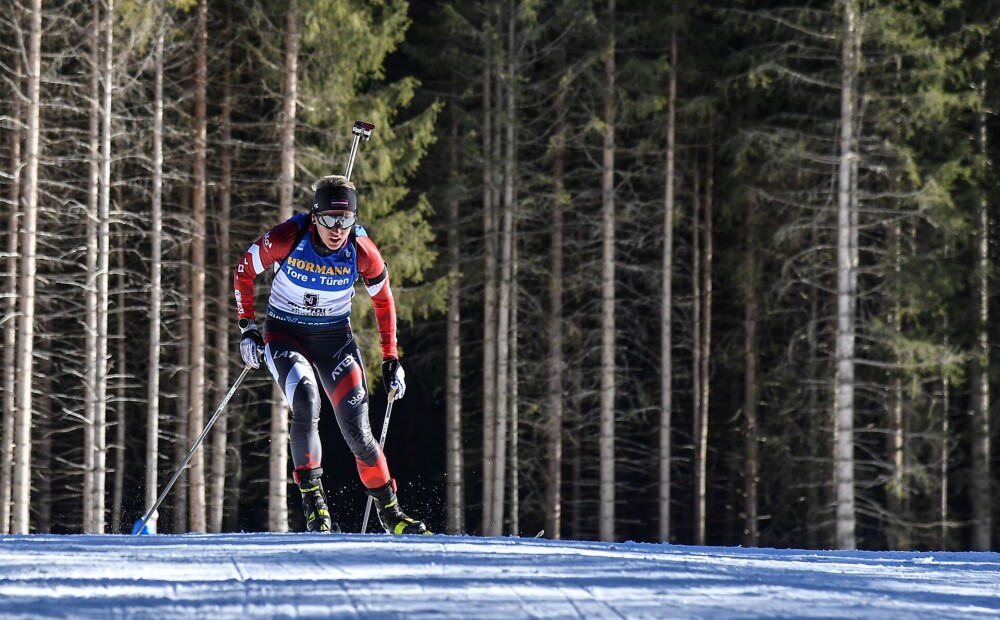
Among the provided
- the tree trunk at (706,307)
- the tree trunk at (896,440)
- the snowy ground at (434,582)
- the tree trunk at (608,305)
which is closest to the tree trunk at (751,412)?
the tree trunk at (706,307)

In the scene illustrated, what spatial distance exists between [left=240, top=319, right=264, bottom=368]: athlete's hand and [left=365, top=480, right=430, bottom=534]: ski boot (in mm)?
1201

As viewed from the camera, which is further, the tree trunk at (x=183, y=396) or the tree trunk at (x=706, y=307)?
the tree trunk at (x=706, y=307)

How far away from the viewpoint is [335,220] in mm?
7352

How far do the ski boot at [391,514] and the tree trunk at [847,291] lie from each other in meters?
10.2

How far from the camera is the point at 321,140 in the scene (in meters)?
17.9

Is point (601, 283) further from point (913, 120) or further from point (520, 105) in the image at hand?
point (913, 120)

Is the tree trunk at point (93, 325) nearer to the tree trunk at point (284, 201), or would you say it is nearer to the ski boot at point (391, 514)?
the tree trunk at point (284, 201)

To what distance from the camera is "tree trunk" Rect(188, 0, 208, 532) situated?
1791 cm

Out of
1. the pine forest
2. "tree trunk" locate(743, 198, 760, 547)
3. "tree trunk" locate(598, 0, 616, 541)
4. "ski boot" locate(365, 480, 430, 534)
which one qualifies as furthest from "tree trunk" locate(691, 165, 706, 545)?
"ski boot" locate(365, 480, 430, 534)

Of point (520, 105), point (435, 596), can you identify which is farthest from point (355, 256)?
point (520, 105)

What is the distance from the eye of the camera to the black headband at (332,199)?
7.26m

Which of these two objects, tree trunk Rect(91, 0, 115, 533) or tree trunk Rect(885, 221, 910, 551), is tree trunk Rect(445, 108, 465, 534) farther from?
tree trunk Rect(885, 221, 910, 551)

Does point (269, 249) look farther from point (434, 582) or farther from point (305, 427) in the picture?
point (434, 582)

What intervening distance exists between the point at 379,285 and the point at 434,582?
4192 millimetres
